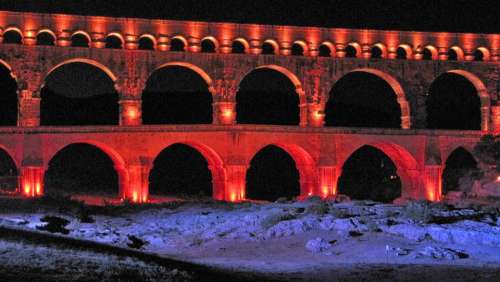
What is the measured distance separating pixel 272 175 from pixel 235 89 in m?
22.5

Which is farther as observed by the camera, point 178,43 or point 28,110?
point 178,43

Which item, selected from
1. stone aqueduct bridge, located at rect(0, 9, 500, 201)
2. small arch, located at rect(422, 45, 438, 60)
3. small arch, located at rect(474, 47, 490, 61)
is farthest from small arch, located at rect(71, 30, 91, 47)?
small arch, located at rect(474, 47, 490, 61)

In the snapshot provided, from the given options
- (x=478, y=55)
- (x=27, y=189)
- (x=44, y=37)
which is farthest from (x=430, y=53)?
(x=27, y=189)

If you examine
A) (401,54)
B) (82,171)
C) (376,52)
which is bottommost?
(82,171)

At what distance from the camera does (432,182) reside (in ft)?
160

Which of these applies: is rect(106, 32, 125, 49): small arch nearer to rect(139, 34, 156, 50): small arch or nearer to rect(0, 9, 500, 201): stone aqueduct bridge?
rect(0, 9, 500, 201): stone aqueduct bridge

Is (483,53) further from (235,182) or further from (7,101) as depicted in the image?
(7,101)

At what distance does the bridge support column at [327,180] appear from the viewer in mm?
46469

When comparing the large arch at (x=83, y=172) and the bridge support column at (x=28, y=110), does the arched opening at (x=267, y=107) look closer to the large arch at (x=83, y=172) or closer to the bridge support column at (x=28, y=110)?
the large arch at (x=83, y=172)

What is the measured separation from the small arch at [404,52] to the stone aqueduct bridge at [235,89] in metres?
0.10

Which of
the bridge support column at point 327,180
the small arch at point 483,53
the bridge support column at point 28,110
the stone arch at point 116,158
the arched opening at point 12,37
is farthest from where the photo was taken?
the small arch at point 483,53

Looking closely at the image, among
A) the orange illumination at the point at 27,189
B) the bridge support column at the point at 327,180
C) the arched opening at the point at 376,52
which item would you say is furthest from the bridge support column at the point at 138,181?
the arched opening at the point at 376,52

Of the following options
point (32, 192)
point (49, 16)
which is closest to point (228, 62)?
point (49, 16)

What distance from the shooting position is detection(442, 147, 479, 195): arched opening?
51469mm
